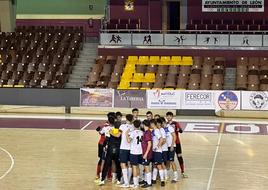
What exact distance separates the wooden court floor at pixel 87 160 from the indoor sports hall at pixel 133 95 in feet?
0.11

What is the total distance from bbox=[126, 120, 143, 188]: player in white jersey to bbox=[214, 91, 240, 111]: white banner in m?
12.0

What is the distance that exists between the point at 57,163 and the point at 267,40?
16409mm

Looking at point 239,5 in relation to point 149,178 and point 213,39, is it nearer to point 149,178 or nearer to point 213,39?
point 213,39

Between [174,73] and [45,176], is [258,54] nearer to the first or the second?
[174,73]

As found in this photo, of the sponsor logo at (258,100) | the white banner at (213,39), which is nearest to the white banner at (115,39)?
the white banner at (213,39)

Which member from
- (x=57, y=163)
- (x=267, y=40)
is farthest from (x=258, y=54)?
(x=57, y=163)

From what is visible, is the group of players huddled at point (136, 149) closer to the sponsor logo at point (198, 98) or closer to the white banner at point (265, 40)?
the sponsor logo at point (198, 98)

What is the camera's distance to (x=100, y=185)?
1245cm

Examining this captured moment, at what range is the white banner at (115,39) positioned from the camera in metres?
29.1

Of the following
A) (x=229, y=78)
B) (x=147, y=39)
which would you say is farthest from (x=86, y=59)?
(x=229, y=78)

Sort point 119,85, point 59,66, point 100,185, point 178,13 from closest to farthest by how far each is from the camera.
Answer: point 100,185, point 119,85, point 59,66, point 178,13

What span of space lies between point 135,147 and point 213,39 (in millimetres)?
17084

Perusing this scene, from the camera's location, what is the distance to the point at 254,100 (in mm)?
23391

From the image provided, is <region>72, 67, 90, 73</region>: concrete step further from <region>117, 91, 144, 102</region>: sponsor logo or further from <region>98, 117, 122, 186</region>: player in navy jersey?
<region>98, 117, 122, 186</region>: player in navy jersey
